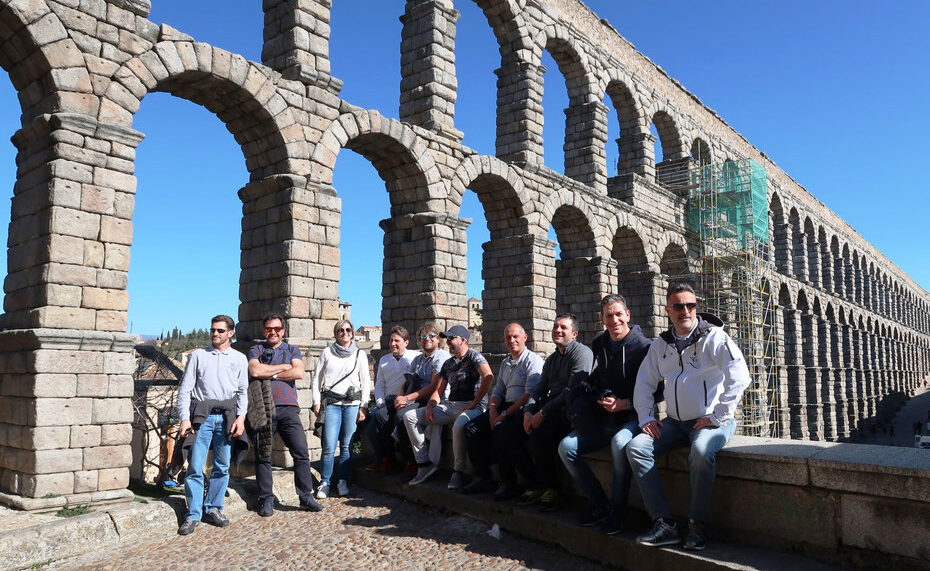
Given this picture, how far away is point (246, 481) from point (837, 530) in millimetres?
5445

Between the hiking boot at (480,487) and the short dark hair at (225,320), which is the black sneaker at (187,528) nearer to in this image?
the short dark hair at (225,320)

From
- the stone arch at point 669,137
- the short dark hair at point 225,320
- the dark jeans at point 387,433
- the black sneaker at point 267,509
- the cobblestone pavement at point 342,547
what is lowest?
the cobblestone pavement at point 342,547

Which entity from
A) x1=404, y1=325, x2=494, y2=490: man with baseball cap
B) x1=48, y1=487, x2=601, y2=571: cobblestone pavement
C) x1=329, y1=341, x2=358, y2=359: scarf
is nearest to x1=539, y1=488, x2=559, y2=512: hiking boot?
x1=48, y1=487, x2=601, y2=571: cobblestone pavement

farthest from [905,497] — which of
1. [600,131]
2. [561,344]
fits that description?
[600,131]

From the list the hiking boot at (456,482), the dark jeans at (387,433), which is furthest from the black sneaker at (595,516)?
the dark jeans at (387,433)

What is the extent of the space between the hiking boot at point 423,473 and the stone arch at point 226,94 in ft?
15.5

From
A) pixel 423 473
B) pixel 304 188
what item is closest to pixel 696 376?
pixel 423 473

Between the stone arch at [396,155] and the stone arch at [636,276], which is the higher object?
the stone arch at [396,155]

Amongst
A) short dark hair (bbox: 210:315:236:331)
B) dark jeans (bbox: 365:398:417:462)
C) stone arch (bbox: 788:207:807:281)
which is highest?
stone arch (bbox: 788:207:807:281)

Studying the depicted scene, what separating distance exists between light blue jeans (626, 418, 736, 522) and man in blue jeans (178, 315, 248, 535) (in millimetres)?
3401

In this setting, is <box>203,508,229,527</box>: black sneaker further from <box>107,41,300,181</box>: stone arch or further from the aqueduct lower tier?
<box>107,41,300,181</box>: stone arch

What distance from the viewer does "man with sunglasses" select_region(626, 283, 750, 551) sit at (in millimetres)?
4172

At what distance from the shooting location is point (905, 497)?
12.1ft

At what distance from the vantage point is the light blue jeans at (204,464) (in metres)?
5.60
